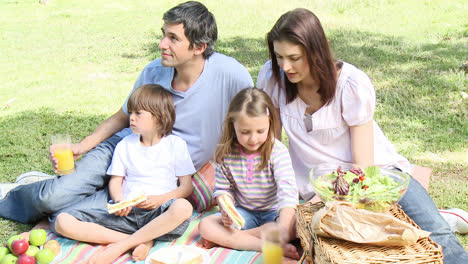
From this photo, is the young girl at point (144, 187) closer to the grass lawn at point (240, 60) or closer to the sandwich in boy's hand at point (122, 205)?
the sandwich in boy's hand at point (122, 205)

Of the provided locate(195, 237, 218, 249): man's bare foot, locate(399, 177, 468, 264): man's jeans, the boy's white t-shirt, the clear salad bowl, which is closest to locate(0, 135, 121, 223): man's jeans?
the boy's white t-shirt

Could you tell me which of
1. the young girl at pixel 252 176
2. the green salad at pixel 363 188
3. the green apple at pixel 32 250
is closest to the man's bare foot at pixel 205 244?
the young girl at pixel 252 176

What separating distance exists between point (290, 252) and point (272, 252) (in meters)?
0.84

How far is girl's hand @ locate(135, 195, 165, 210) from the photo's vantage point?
3677 millimetres

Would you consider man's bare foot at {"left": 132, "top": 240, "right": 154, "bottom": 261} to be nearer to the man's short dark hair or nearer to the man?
the man

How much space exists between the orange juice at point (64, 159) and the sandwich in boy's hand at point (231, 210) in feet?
4.02

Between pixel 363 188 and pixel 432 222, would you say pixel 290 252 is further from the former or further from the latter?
pixel 432 222

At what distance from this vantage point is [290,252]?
332 cm

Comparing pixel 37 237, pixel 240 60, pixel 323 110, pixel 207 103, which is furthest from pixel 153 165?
pixel 240 60

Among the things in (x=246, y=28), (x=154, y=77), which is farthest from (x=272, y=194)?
(x=246, y=28)

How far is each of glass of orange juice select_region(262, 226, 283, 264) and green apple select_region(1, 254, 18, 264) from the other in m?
1.84

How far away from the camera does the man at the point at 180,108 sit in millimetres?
3855

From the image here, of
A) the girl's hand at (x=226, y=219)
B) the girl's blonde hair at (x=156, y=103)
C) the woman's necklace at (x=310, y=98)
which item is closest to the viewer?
the girl's hand at (x=226, y=219)

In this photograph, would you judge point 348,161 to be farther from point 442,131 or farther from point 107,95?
point 107,95
